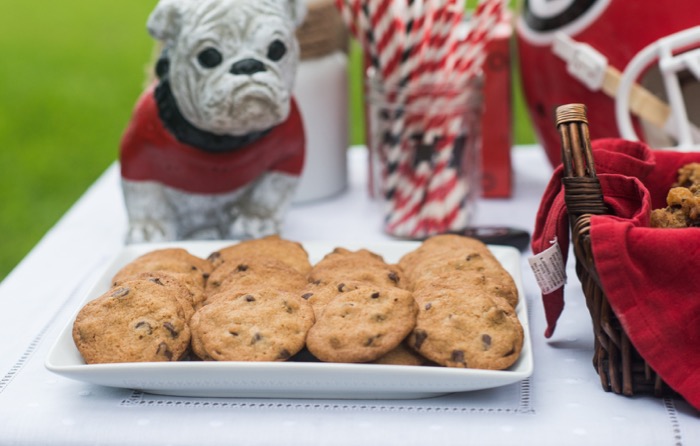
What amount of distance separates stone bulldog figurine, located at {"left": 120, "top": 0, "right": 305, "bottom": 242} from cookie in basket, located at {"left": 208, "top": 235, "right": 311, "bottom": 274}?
0.12 metres

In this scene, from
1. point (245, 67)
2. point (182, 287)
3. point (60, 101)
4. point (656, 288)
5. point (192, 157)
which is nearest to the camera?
point (656, 288)

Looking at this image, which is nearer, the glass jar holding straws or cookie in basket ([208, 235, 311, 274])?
cookie in basket ([208, 235, 311, 274])

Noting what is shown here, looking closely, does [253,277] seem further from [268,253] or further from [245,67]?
[245,67]

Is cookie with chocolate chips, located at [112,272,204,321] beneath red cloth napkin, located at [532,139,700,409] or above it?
beneath

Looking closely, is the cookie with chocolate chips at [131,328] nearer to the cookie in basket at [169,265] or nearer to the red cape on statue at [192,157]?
the cookie in basket at [169,265]

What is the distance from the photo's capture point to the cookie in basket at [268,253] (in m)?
0.81

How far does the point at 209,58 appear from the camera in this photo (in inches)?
33.4

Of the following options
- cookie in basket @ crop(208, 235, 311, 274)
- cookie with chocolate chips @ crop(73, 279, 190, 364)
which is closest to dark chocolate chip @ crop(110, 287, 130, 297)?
cookie with chocolate chips @ crop(73, 279, 190, 364)

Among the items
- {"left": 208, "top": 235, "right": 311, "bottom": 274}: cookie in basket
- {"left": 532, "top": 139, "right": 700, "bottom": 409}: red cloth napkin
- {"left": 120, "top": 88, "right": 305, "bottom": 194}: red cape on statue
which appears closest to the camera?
{"left": 532, "top": 139, "right": 700, "bottom": 409}: red cloth napkin

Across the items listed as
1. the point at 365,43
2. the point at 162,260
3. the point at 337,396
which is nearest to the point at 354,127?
the point at 365,43

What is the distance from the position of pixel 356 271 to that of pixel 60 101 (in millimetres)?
2090

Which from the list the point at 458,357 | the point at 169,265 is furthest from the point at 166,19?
the point at 458,357

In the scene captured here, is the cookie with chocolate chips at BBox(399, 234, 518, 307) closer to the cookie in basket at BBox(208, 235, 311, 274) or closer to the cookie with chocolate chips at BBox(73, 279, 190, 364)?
the cookie in basket at BBox(208, 235, 311, 274)

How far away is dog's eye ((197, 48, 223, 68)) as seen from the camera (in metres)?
0.85
